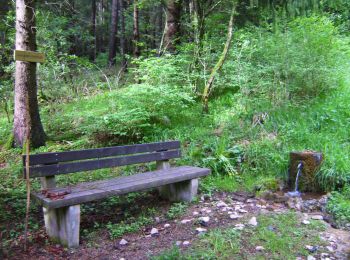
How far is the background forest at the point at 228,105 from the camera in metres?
6.27

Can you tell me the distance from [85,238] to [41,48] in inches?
307

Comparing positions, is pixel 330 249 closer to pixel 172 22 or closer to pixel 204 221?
pixel 204 221

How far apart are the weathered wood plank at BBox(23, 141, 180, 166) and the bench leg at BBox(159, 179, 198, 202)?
0.68 meters

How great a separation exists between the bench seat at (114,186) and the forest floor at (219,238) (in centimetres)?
47

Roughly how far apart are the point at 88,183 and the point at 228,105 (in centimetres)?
531

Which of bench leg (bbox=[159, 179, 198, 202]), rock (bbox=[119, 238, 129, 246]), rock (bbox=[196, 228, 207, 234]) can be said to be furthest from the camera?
bench leg (bbox=[159, 179, 198, 202])

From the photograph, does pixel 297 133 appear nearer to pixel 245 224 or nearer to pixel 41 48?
pixel 245 224

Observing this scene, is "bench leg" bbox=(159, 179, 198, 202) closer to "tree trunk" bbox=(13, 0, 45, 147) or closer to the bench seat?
the bench seat

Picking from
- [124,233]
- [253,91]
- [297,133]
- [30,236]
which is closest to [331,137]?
[297,133]

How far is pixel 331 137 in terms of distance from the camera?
686 cm

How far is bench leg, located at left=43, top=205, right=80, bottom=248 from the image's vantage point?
152 inches

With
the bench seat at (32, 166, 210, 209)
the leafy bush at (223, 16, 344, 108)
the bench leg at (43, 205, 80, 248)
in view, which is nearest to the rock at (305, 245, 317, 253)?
the bench seat at (32, 166, 210, 209)

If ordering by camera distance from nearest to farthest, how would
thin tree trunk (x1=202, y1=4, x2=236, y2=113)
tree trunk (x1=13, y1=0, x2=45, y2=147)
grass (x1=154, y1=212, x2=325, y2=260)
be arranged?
1. grass (x1=154, y1=212, x2=325, y2=260)
2. tree trunk (x1=13, y1=0, x2=45, y2=147)
3. thin tree trunk (x1=202, y1=4, x2=236, y2=113)

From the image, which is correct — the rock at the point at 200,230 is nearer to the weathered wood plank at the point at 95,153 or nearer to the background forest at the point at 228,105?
the background forest at the point at 228,105
